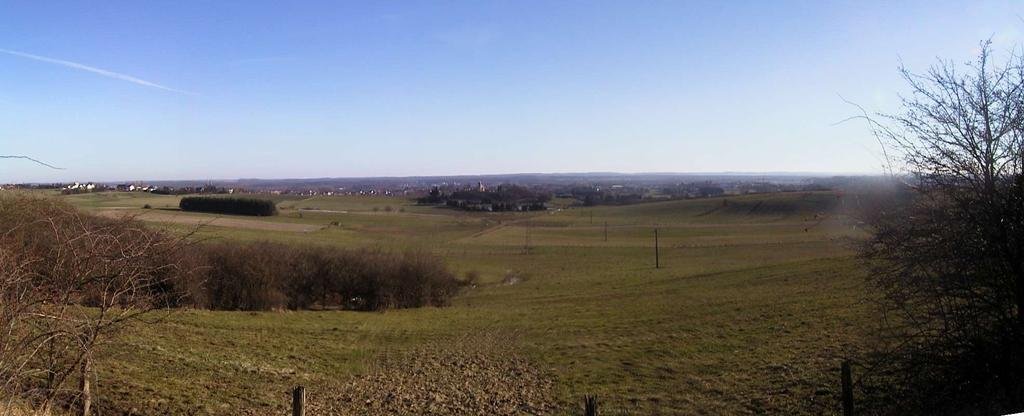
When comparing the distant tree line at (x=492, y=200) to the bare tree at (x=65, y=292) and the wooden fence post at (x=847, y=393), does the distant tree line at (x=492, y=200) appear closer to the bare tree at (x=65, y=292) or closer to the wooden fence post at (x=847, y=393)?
the wooden fence post at (x=847, y=393)

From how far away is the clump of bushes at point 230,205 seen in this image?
267 feet

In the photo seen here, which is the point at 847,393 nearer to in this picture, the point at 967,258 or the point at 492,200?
the point at 967,258

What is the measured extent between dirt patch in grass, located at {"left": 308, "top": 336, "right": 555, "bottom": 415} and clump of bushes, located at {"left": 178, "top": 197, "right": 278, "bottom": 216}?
69.5 metres

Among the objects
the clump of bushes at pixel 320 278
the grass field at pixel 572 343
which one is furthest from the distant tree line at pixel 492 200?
the clump of bushes at pixel 320 278

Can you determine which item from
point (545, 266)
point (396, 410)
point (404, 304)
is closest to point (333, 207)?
point (545, 266)

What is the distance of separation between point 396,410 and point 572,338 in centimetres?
1055

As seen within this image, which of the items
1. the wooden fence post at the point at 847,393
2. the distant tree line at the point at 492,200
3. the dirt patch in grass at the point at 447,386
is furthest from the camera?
the distant tree line at the point at 492,200

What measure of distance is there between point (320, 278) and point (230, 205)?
54.4 m

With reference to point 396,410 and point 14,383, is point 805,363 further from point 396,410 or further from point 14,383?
point 14,383

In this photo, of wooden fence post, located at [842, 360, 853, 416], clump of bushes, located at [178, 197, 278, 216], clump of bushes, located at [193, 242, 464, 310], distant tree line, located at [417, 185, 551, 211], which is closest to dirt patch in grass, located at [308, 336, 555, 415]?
wooden fence post, located at [842, 360, 853, 416]

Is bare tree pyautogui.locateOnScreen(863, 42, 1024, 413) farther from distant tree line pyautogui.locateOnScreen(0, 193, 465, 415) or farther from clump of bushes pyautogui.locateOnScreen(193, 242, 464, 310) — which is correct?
clump of bushes pyautogui.locateOnScreen(193, 242, 464, 310)

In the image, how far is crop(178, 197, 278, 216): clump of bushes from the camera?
81500mm

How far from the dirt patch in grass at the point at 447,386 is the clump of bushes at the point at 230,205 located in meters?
69.5

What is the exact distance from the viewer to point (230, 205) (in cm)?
8694
